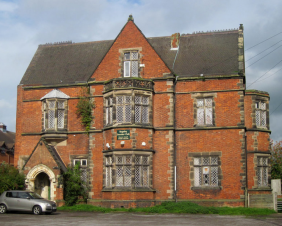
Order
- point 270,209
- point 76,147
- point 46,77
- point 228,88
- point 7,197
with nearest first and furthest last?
point 7,197
point 270,209
point 228,88
point 76,147
point 46,77

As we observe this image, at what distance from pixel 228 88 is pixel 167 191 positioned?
8306 mm

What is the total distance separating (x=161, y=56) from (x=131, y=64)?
9.79 ft

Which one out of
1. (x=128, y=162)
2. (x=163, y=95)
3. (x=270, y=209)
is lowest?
(x=270, y=209)

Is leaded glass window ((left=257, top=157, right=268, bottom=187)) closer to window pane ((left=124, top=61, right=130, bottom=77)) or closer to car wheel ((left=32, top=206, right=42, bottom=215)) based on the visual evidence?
window pane ((left=124, top=61, right=130, bottom=77))

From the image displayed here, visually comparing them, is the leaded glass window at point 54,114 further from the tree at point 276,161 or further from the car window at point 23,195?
the tree at point 276,161

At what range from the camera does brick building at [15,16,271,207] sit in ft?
92.2

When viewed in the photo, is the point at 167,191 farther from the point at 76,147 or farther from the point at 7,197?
the point at 7,197

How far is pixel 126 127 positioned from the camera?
27.9 m

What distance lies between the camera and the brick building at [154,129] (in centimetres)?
2811

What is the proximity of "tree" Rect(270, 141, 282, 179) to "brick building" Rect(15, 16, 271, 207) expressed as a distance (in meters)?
18.9

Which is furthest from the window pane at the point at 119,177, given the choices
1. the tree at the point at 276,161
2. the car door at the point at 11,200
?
the tree at the point at 276,161

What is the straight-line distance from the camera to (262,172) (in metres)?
30.0

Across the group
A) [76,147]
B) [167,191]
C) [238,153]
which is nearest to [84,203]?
[76,147]

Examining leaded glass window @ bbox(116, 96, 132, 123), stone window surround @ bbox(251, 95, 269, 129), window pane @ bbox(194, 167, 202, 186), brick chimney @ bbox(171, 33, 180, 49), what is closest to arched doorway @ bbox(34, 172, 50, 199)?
leaded glass window @ bbox(116, 96, 132, 123)
